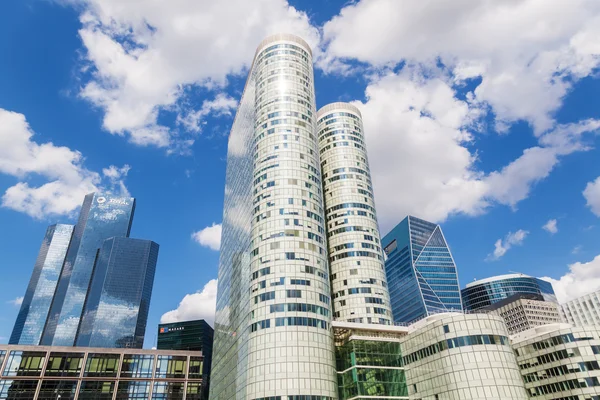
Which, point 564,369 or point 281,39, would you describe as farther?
point 281,39

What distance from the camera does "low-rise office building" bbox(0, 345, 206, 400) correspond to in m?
123

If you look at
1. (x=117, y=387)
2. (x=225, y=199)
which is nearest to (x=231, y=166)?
(x=225, y=199)

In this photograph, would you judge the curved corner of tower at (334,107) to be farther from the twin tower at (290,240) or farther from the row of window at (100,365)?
the row of window at (100,365)

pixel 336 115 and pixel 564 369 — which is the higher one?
pixel 336 115

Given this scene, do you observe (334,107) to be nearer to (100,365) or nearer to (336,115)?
(336,115)

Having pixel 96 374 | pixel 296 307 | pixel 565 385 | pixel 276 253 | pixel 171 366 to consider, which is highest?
pixel 276 253

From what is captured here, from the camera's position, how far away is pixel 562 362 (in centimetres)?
10000

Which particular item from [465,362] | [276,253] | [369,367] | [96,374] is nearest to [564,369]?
[465,362]

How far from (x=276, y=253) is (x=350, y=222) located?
60.0m

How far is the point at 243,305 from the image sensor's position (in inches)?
4213

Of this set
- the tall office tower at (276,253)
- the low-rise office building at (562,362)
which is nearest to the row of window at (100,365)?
the tall office tower at (276,253)

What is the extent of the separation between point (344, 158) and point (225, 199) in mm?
53913

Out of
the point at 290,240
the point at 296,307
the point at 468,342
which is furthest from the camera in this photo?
the point at 290,240

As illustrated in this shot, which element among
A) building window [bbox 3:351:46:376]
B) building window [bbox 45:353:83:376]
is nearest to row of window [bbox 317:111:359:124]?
building window [bbox 45:353:83:376]
